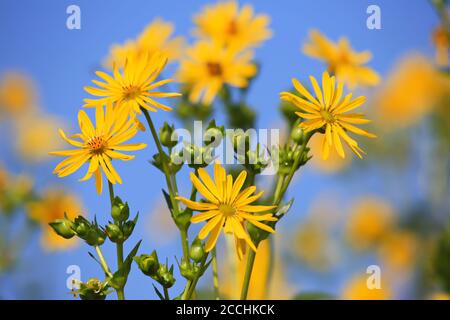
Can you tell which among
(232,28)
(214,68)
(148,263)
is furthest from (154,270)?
(232,28)

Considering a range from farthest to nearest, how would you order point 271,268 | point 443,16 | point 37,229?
point 37,229 < point 443,16 < point 271,268

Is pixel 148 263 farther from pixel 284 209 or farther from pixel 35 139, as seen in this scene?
pixel 35 139

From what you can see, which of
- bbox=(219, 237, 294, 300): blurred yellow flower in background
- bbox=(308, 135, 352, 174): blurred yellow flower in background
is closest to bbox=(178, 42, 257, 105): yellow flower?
bbox=(219, 237, 294, 300): blurred yellow flower in background

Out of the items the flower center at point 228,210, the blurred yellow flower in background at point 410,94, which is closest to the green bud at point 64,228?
the flower center at point 228,210

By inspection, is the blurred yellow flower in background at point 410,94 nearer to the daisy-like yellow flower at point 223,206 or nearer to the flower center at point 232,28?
the flower center at point 232,28

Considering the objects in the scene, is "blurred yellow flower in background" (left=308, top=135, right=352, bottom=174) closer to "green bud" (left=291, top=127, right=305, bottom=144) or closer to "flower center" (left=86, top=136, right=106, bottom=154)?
"green bud" (left=291, top=127, right=305, bottom=144)
